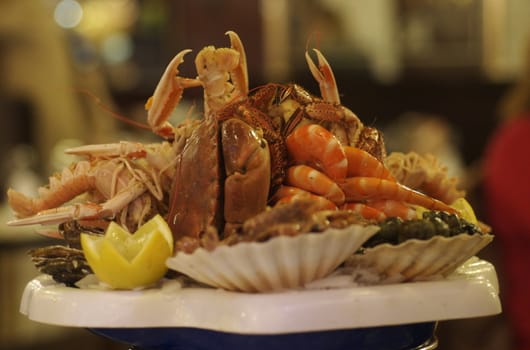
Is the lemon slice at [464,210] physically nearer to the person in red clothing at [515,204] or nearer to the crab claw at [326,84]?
the crab claw at [326,84]

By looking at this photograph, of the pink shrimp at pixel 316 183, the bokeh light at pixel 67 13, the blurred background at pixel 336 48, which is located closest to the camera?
the pink shrimp at pixel 316 183

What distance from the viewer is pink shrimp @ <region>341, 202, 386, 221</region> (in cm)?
133

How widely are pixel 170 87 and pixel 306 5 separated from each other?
6.06 m

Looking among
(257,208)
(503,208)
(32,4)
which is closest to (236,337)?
(257,208)

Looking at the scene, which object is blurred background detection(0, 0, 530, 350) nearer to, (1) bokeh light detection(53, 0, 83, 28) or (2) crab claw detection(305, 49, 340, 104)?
(1) bokeh light detection(53, 0, 83, 28)

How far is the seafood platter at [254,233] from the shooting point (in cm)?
111

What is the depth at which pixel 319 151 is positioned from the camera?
135cm

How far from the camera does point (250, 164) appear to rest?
4.10 feet

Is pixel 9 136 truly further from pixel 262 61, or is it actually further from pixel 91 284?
pixel 91 284

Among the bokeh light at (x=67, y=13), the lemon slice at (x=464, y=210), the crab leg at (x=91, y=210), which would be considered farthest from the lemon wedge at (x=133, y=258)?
the bokeh light at (x=67, y=13)

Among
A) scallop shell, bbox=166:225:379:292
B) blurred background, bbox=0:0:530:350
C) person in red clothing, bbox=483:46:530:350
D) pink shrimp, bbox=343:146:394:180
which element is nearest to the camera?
scallop shell, bbox=166:225:379:292

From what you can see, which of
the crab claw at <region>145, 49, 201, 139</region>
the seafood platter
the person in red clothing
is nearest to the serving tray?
the seafood platter

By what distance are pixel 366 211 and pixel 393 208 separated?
0.22ft

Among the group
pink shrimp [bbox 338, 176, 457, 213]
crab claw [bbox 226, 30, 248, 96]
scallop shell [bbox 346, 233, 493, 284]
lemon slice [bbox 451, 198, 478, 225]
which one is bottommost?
lemon slice [bbox 451, 198, 478, 225]
